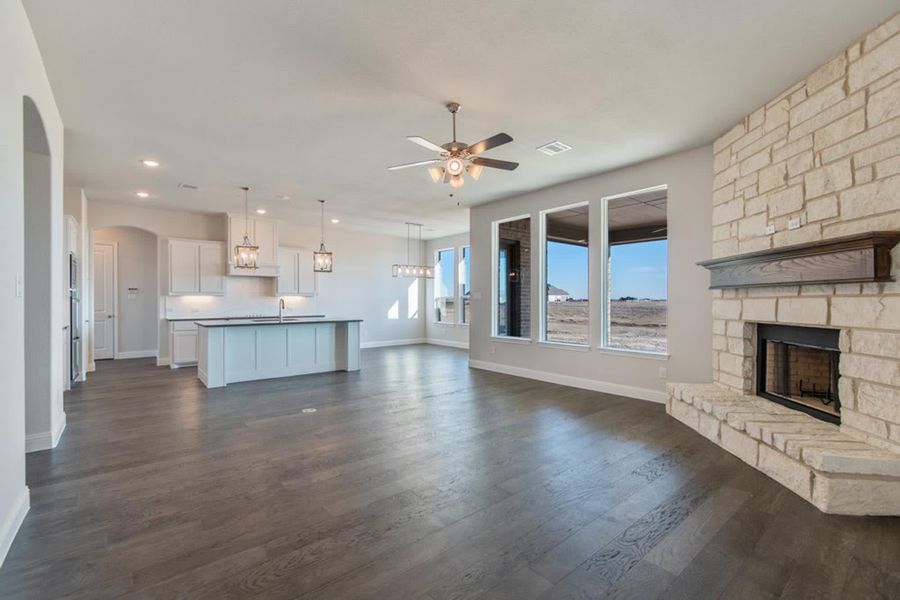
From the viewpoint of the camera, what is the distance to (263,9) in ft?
7.98

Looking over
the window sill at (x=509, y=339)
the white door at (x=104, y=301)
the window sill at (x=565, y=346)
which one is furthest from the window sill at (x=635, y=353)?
the white door at (x=104, y=301)

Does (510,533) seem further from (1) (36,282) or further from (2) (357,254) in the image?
(2) (357,254)

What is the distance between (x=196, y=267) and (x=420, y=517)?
7383 mm

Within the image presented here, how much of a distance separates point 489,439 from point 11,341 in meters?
3.22

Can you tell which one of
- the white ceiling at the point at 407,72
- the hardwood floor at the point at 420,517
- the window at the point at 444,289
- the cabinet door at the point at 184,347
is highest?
the white ceiling at the point at 407,72

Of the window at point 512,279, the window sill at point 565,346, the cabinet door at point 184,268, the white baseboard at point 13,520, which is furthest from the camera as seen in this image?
the cabinet door at point 184,268

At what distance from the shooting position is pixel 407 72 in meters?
3.08

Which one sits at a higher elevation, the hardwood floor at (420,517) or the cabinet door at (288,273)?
the cabinet door at (288,273)

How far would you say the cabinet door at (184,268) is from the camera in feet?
24.9

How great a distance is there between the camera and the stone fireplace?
2557 mm

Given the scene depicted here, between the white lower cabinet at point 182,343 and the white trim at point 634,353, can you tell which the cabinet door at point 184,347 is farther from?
the white trim at point 634,353

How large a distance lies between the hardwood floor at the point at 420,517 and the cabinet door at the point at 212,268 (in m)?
4.03

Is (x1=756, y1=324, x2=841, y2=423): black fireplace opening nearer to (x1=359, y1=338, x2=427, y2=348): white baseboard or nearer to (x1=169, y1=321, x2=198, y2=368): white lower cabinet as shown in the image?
(x1=359, y1=338, x2=427, y2=348): white baseboard

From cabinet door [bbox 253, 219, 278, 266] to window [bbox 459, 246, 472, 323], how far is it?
4.34 meters
